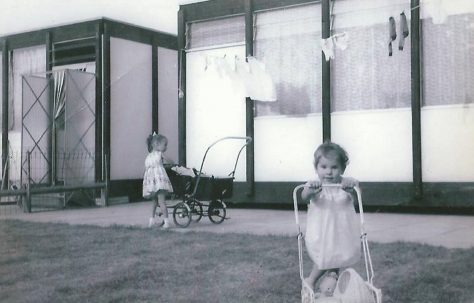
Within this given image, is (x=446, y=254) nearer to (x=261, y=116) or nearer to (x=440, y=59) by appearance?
(x=440, y=59)

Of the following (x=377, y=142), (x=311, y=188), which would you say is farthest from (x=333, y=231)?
(x=377, y=142)

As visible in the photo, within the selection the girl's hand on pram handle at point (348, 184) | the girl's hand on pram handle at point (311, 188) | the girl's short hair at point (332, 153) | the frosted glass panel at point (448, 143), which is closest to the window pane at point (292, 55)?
the frosted glass panel at point (448, 143)

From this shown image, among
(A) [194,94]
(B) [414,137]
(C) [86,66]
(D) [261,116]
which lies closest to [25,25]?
(C) [86,66]

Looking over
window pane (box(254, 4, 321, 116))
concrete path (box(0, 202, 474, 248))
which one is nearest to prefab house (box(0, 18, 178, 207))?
concrete path (box(0, 202, 474, 248))

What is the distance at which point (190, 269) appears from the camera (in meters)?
4.77

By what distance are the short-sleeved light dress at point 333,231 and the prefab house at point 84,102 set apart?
341 inches

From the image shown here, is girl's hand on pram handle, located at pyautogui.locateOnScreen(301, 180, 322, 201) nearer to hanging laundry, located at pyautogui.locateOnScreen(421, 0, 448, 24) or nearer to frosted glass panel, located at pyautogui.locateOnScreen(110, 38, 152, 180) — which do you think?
hanging laundry, located at pyautogui.locateOnScreen(421, 0, 448, 24)

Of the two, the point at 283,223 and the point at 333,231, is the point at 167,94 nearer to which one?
the point at 283,223

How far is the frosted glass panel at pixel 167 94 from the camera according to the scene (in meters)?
13.6

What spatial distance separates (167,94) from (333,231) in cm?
1065

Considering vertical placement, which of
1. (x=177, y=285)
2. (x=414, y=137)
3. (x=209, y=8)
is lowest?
(x=177, y=285)

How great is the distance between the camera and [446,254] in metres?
5.14

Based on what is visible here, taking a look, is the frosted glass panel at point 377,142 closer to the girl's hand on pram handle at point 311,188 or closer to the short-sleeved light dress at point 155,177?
the short-sleeved light dress at point 155,177

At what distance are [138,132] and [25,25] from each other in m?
3.58
